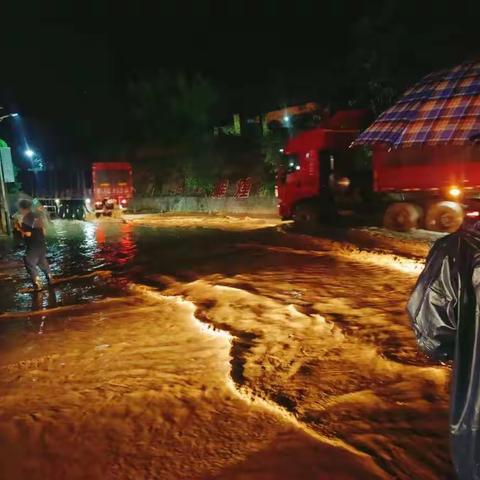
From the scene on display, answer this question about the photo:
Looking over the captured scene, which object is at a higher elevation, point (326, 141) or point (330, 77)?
point (330, 77)

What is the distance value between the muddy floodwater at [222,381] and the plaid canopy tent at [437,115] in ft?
8.42

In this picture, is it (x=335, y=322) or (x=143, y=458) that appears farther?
(x=335, y=322)

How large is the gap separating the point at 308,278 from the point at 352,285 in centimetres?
103

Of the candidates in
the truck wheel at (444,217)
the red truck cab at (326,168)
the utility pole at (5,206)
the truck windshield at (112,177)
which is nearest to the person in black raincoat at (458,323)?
the truck wheel at (444,217)

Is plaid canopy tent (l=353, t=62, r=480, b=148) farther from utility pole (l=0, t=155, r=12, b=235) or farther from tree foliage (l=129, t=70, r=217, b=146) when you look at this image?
tree foliage (l=129, t=70, r=217, b=146)

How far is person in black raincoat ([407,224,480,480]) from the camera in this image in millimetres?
2535

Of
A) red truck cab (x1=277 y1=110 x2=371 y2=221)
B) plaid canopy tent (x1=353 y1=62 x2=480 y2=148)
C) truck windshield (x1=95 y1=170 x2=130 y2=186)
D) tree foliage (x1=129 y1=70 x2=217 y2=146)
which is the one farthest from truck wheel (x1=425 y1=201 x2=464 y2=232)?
tree foliage (x1=129 y1=70 x2=217 y2=146)

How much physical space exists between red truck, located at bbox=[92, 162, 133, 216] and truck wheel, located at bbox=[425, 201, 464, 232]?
20.0 m

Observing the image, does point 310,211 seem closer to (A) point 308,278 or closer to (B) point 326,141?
(B) point 326,141

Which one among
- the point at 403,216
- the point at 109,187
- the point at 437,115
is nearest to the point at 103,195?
the point at 109,187

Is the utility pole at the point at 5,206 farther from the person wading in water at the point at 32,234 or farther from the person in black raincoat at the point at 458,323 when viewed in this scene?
the person in black raincoat at the point at 458,323

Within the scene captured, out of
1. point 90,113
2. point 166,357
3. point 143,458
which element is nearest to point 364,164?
point 166,357

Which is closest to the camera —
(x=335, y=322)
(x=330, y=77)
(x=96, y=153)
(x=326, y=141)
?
(x=335, y=322)

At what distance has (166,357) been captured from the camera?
575cm
